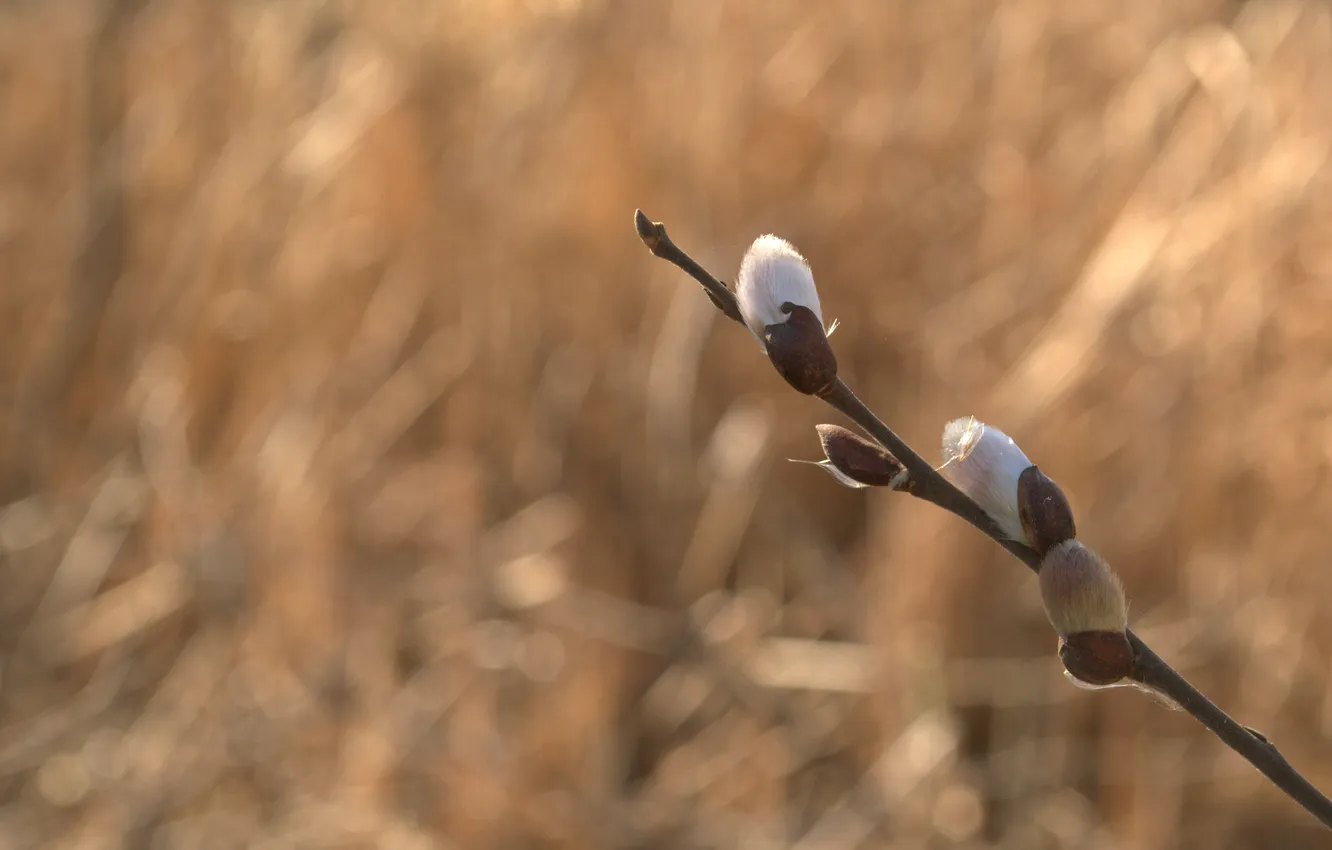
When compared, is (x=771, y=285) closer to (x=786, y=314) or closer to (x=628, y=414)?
(x=786, y=314)

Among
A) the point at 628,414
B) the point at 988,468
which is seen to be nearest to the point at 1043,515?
the point at 988,468

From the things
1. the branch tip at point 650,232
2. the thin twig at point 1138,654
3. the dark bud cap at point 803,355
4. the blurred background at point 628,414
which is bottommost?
the blurred background at point 628,414

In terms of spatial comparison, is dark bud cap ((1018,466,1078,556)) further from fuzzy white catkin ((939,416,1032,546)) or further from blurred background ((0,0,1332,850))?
blurred background ((0,0,1332,850))

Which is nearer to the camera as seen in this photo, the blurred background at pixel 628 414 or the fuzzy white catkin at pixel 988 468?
the fuzzy white catkin at pixel 988 468

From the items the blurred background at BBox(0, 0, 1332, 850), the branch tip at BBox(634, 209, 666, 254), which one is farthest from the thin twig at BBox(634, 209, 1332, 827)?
the blurred background at BBox(0, 0, 1332, 850)

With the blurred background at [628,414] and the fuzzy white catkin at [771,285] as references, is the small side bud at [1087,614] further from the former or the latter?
the blurred background at [628,414]

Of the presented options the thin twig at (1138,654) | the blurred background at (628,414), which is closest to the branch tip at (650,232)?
the thin twig at (1138,654)

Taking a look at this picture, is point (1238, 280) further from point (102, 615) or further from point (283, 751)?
point (102, 615)
